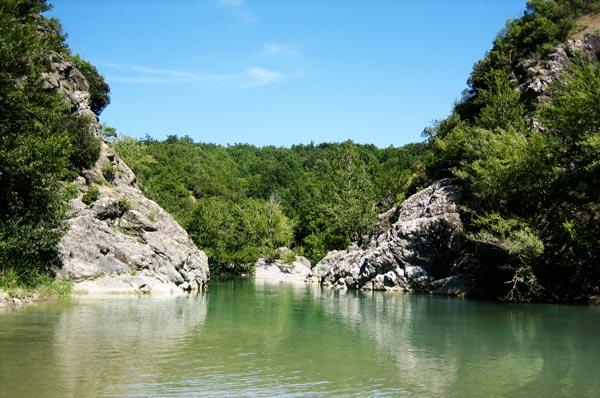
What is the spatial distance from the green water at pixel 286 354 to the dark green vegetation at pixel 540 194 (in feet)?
39.2

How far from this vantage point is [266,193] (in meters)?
141

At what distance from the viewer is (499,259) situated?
4794 centimetres

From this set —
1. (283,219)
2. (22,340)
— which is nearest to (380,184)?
(283,219)

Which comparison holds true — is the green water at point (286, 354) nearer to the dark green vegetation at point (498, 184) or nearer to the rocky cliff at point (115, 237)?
the rocky cliff at point (115, 237)

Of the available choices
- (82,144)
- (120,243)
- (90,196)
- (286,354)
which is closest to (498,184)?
(120,243)

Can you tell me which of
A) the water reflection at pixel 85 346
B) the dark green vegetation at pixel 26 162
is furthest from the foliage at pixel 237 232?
the water reflection at pixel 85 346

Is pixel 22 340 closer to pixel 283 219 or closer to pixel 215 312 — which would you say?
pixel 215 312

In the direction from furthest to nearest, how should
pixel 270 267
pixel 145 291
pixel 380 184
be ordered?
pixel 380 184, pixel 270 267, pixel 145 291

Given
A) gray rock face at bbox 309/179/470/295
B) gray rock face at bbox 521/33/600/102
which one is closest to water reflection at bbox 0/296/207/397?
gray rock face at bbox 309/179/470/295

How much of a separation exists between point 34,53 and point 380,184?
77601 mm

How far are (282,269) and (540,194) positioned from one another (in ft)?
176

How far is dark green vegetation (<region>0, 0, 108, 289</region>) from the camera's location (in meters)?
29.5

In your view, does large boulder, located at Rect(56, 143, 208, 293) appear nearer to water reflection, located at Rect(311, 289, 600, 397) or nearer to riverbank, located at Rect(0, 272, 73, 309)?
riverbank, located at Rect(0, 272, 73, 309)

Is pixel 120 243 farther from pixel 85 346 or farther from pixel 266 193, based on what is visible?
pixel 266 193
